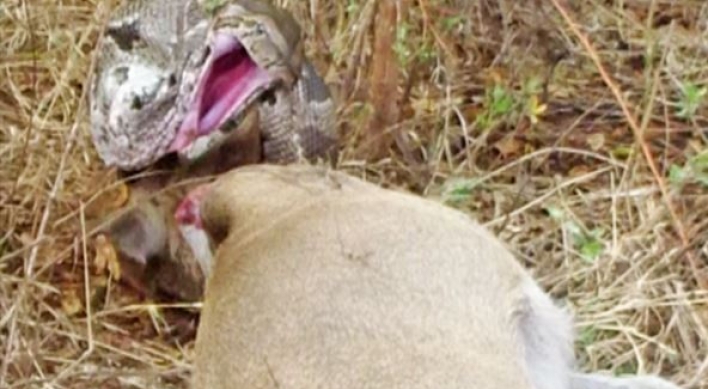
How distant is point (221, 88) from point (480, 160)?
827mm

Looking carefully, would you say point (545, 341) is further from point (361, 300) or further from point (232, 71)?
point (232, 71)

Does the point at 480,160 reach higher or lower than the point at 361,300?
lower

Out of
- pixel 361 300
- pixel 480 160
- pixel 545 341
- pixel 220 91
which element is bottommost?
pixel 480 160

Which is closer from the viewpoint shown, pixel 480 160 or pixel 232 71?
pixel 232 71

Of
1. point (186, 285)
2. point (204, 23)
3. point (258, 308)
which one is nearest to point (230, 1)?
point (204, 23)

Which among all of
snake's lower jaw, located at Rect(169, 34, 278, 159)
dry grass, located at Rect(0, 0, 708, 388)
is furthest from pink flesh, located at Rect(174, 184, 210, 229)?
snake's lower jaw, located at Rect(169, 34, 278, 159)

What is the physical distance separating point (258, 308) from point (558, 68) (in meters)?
2.46

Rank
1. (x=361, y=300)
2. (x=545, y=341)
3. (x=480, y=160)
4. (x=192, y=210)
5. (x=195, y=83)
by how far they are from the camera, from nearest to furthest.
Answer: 1. (x=361, y=300)
2. (x=545, y=341)
3. (x=192, y=210)
4. (x=195, y=83)
5. (x=480, y=160)

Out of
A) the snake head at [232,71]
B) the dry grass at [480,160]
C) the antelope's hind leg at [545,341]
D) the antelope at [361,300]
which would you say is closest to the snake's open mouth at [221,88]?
the snake head at [232,71]

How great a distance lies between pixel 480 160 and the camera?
4.47 m

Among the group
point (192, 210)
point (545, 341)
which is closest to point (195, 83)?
point (192, 210)

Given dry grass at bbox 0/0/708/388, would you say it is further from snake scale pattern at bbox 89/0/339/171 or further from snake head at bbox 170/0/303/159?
snake head at bbox 170/0/303/159

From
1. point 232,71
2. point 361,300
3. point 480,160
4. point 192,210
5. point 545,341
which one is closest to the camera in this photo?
point 361,300

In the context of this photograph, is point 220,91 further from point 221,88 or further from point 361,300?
point 361,300
